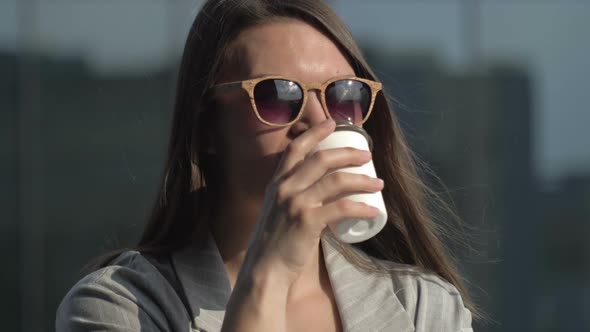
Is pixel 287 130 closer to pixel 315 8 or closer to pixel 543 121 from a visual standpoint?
pixel 315 8

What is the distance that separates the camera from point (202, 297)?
2088 mm

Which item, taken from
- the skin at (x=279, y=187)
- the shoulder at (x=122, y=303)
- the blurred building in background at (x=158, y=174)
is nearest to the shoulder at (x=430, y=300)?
the skin at (x=279, y=187)

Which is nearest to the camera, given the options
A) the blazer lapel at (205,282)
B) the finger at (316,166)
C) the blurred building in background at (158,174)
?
the finger at (316,166)

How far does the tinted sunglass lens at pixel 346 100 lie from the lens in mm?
1952

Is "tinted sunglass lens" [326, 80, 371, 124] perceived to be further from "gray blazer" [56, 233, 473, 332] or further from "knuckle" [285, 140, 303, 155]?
"gray blazer" [56, 233, 473, 332]

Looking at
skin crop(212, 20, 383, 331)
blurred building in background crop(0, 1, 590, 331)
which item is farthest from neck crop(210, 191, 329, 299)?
blurred building in background crop(0, 1, 590, 331)

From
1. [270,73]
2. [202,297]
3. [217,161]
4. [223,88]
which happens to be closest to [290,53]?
[270,73]

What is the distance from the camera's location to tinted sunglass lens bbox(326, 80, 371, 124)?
1.95m

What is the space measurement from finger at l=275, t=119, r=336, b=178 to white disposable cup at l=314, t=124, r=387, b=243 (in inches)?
0.5

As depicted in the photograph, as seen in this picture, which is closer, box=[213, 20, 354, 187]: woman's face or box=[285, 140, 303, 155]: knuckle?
box=[285, 140, 303, 155]: knuckle

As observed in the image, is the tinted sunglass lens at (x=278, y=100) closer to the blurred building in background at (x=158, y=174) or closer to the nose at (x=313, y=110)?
the nose at (x=313, y=110)

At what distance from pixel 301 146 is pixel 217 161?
55cm

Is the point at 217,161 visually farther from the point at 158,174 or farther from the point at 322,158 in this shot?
the point at 158,174

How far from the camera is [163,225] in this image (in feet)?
7.25
